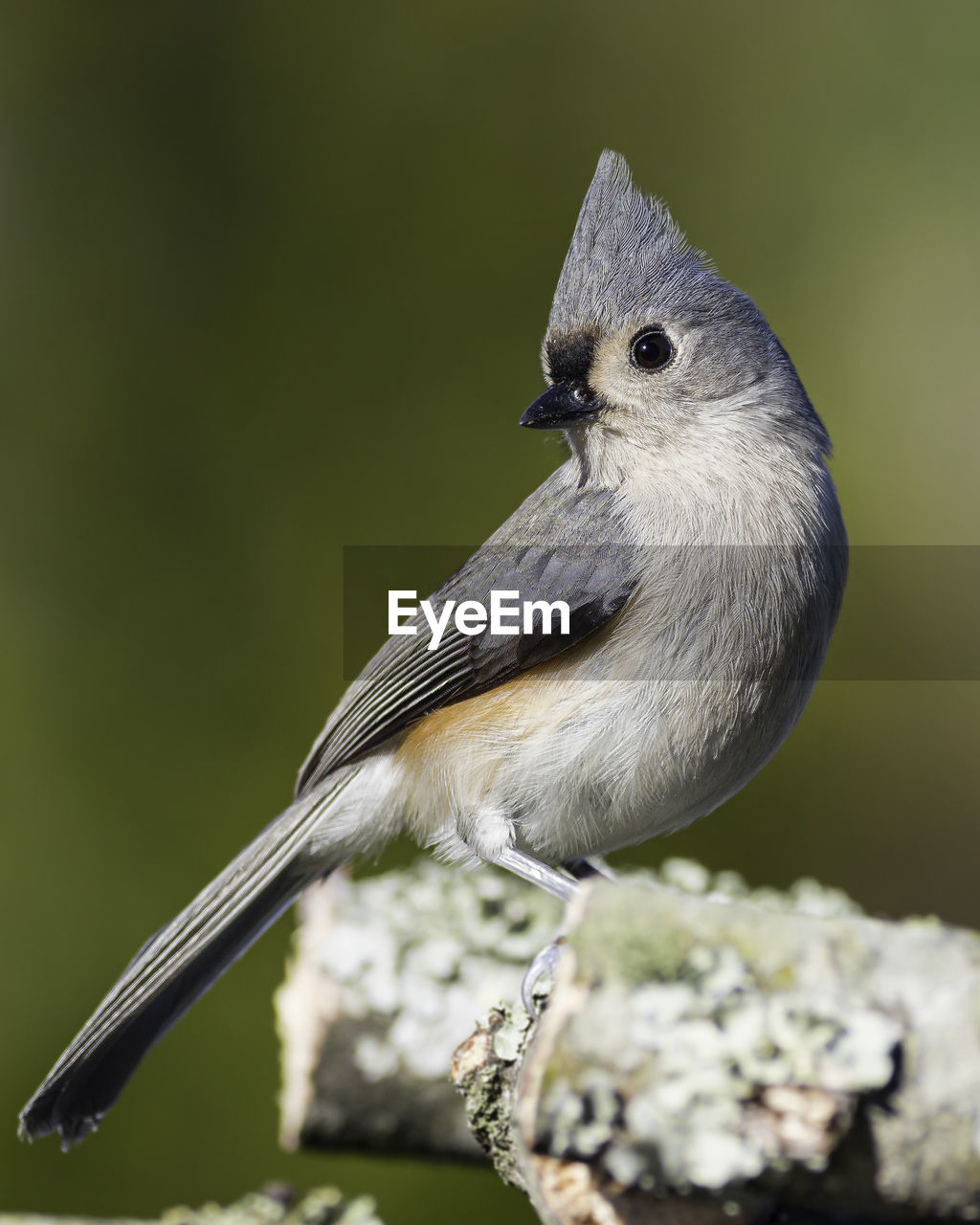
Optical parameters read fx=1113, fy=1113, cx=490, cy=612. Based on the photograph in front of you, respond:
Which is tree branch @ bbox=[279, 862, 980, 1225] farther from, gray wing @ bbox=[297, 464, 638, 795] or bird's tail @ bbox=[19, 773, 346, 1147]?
bird's tail @ bbox=[19, 773, 346, 1147]

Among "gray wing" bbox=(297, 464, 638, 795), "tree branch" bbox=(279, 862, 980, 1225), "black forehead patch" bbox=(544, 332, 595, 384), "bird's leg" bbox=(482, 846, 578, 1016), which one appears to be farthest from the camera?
"black forehead patch" bbox=(544, 332, 595, 384)

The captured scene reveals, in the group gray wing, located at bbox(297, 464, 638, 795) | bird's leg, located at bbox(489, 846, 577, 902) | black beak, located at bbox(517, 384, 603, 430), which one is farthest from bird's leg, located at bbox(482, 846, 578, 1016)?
black beak, located at bbox(517, 384, 603, 430)

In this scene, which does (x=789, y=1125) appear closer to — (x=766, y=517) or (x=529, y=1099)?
(x=529, y=1099)

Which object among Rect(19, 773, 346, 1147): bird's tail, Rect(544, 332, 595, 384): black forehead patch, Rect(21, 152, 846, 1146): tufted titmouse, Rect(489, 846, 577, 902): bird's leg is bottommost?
Rect(19, 773, 346, 1147): bird's tail

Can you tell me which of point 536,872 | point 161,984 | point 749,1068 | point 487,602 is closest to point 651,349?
point 487,602

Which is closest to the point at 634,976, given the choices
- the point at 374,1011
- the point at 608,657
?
the point at 608,657

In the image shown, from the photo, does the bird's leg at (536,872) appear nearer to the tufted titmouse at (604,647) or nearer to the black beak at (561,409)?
the tufted titmouse at (604,647)

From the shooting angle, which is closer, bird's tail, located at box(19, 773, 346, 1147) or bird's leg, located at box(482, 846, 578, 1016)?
bird's leg, located at box(482, 846, 578, 1016)
